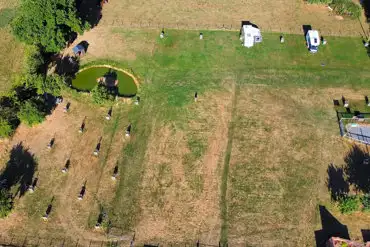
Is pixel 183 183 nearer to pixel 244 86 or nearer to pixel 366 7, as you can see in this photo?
pixel 244 86

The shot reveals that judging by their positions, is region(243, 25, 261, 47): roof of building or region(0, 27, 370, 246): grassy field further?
region(243, 25, 261, 47): roof of building

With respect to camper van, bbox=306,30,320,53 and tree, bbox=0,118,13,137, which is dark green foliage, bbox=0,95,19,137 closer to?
tree, bbox=0,118,13,137

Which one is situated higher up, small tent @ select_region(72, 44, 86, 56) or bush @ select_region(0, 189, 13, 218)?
small tent @ select_region(72, 44, 86, 56)

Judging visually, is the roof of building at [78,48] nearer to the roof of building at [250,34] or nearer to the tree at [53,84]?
the tree at [53,84]

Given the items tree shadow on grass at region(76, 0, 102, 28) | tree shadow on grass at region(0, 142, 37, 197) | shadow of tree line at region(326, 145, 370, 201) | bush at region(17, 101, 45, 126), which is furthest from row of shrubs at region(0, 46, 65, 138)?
shadow of tree line at region(326, 145, 370, 201)

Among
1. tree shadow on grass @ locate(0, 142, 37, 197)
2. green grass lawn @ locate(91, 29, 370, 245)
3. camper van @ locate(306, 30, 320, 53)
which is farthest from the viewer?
camper van @ locate(306, 30, 320, 53)

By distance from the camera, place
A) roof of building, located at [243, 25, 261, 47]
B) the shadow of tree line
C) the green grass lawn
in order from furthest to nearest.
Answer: roof of building, located at [243, 25, 261, 47] < the shadow of tree line < the green grass lawn

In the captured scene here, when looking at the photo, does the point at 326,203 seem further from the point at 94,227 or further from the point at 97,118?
the point at 97,118

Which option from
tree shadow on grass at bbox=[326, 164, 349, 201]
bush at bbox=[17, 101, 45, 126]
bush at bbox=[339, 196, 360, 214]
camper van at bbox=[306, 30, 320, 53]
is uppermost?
camper van at bbox=[306, 30, 320, 53]
